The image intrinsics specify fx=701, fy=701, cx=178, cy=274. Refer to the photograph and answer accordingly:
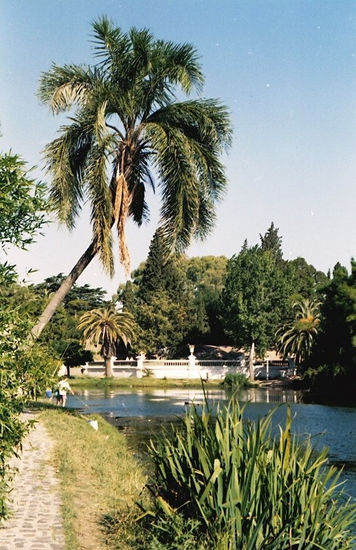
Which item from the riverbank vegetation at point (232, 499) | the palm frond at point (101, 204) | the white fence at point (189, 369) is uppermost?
the palm frond at point (101, 204)

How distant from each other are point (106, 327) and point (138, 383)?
5153 mm

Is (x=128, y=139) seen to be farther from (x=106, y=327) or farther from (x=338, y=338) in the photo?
(x=106, y=327)

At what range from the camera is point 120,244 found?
680 inches

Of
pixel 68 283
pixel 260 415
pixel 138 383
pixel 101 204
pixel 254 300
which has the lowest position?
pixel 138 383

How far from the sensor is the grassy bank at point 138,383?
5409 cm

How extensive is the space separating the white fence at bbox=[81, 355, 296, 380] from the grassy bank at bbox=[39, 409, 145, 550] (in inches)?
1583

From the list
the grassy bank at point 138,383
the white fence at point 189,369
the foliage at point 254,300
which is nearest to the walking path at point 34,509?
the grassy bank at point 138,383

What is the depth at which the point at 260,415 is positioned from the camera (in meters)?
15.5

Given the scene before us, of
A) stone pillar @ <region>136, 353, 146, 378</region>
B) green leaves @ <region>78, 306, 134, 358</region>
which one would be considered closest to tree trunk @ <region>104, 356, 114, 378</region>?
green leaves @ <region>78, 306, 134, 358</region>

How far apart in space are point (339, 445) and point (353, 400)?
21039 mm

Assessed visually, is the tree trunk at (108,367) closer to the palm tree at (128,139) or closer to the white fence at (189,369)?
the white fence at (189,369)

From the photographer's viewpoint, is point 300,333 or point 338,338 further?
point 300,333

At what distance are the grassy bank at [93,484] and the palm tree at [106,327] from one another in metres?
37.4

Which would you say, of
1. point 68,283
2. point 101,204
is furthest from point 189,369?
point 101,204
